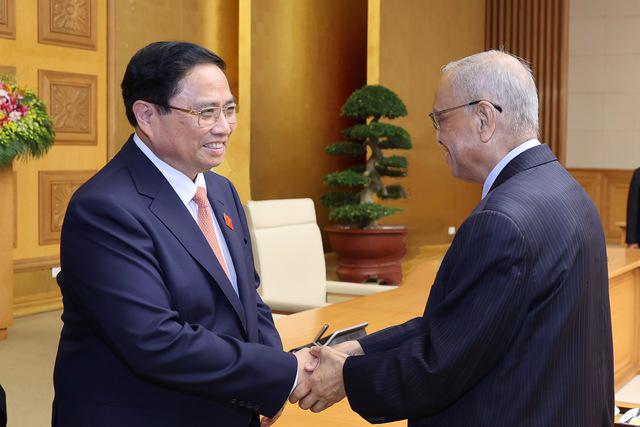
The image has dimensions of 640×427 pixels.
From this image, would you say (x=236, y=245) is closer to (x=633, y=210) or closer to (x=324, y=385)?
(x=324, y=385)

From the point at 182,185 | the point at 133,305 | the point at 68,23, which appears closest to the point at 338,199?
the point at 68,23

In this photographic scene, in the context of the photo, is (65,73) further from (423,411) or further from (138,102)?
(423,411)

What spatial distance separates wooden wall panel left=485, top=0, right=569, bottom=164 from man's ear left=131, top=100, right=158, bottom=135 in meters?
10.5

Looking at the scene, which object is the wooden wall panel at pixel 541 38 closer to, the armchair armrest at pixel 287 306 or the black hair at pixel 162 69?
the armchair armrest at pixel 287 306

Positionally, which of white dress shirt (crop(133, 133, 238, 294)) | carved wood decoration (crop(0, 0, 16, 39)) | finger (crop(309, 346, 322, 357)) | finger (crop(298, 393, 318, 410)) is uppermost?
carved wood decoration (crop(0, 0, 16, 39))

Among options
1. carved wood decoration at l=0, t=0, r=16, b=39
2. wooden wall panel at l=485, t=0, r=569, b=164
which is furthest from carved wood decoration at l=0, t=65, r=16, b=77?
wooden wall panel at l=485, t=0, r=569, b=164

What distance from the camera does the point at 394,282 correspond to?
849 cm

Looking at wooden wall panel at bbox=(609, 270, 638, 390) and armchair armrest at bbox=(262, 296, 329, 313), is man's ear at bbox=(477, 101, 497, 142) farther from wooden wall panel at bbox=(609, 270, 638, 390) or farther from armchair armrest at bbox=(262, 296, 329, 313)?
wooden wall panel at bbox=(609, 270, 638, 390)

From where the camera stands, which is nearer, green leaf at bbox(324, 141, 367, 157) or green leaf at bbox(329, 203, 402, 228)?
green leaf at bbox(329, 203, 402, 228)

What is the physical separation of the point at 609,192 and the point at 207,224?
11.4m

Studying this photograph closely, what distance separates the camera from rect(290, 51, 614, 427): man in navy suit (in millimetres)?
1496

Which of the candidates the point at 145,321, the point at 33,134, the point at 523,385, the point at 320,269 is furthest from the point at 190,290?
Result: the point at 33,134

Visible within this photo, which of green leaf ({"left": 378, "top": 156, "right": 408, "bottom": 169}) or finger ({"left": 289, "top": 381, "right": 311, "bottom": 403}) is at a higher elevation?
green leaf ({"left": 378, "top": 156, "right": 408, "bottom": 169})

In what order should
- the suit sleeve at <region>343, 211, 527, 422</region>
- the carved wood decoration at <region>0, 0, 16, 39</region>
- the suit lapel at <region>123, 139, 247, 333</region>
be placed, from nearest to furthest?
the suit sleeve at <region>343, 211, 527, 422</region> < the suit lapel at <region>123, 139, 247, 333</region> < the carved wood decoration at <region>0, 0, 16, 39</region>
